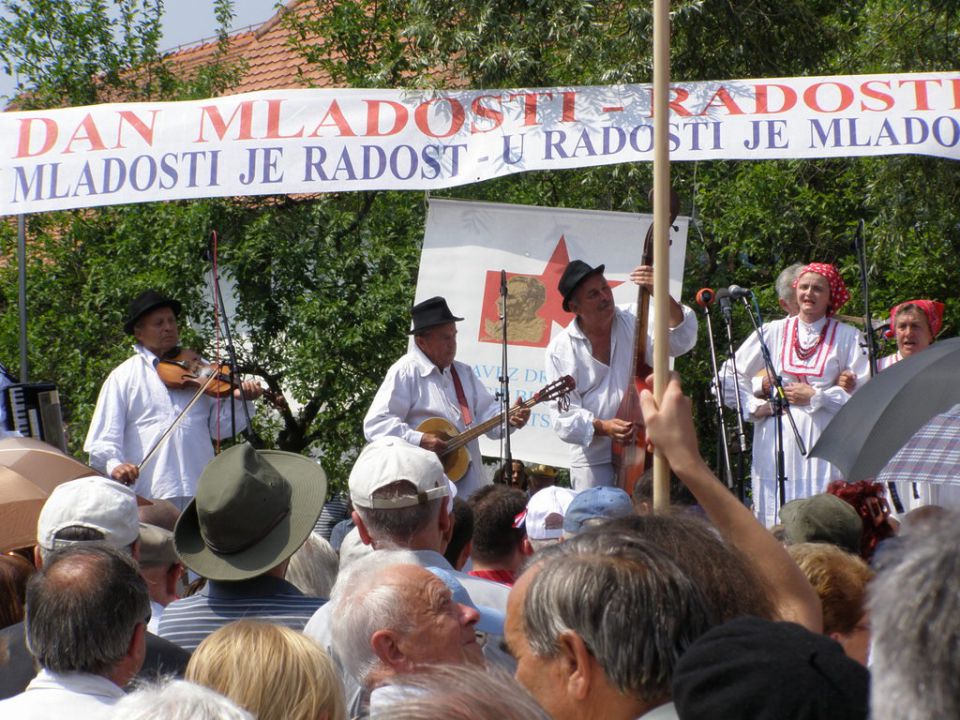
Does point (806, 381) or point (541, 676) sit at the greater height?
point (806, 381)

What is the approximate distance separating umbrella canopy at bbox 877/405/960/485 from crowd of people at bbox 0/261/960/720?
0.18 m

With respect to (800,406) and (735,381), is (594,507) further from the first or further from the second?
(800,406)

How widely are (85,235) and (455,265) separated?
218 inches

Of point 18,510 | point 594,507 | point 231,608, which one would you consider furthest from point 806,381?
point 231,608

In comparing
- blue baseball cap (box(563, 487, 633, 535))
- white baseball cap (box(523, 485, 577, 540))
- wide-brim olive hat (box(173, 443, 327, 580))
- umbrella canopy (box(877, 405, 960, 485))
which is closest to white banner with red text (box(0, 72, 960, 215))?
umbrella canopy (box(877, 405, 960, 485))

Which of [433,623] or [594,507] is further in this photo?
[594,507]

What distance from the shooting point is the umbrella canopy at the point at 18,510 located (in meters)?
4.77

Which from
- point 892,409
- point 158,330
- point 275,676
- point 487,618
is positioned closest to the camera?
point 275,676

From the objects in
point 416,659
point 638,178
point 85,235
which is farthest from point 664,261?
point 85,235

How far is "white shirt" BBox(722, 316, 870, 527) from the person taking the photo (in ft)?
27.2

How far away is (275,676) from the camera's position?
107 inches

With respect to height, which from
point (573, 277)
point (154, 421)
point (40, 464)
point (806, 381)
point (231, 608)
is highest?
point (573, 277)

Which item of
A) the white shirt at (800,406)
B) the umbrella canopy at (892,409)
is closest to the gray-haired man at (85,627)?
the umbrella canopy at (892,409)

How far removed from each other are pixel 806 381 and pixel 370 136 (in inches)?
126
